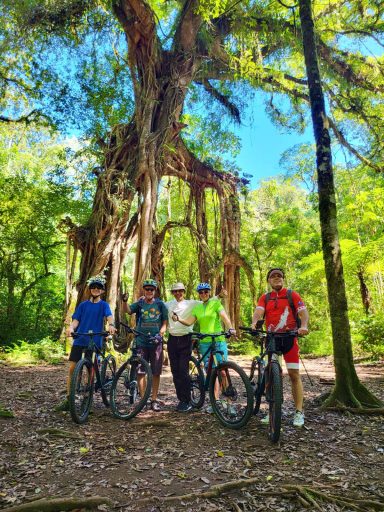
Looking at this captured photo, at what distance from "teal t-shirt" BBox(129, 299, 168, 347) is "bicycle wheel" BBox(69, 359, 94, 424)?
0.82 m

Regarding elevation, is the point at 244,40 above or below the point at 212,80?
below

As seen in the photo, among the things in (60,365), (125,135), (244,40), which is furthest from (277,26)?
(60,365)

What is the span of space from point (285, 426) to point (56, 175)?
10.8 m

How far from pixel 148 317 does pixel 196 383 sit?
46.3 inches

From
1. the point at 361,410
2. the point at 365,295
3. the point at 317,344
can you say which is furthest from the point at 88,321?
the point at 365,295

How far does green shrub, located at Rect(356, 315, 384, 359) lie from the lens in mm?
10414

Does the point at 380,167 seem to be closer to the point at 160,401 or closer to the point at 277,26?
the point at 277,26

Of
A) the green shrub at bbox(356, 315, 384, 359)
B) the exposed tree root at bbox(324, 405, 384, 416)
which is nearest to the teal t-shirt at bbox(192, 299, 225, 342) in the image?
the exposed tree root at bbox(324, 405, 384, 416)

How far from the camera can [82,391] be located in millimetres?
4852

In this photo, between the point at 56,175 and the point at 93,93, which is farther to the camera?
the point at 56,175

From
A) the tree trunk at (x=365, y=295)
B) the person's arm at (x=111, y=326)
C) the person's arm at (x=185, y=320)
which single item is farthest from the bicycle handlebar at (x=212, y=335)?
the tree trunk at (x=365, y=295)

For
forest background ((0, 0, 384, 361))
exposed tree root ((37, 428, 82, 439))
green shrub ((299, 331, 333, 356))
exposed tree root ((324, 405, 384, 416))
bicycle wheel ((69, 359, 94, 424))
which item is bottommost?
exposed tree root ((37, 428, 82, 439))

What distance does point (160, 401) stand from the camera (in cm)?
595

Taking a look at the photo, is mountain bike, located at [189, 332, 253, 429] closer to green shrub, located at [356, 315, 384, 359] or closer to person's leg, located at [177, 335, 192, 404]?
person's leg, located at [177, 335, 192, 404]
